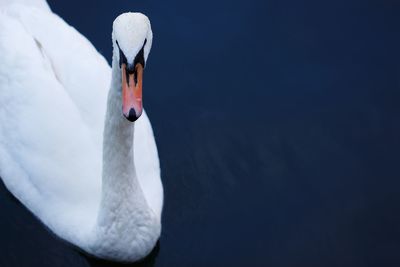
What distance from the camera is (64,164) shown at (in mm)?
5953

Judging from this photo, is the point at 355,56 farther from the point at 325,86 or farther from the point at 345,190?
the point at 345,190

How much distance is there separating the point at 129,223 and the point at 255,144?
5.08 feet

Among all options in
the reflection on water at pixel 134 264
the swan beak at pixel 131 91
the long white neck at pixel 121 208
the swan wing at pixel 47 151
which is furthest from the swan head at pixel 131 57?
the reflection on water at pixel 134 264

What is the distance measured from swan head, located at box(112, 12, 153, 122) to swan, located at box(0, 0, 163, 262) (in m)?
0.60

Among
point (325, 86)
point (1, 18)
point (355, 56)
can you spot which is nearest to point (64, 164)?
point (1, 18)

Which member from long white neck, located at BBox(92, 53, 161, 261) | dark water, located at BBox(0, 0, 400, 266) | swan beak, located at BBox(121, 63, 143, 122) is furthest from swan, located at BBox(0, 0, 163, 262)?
swan beak, located at BBox(121, 63, 143, 122)

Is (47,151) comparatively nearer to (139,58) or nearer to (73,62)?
(73,62)

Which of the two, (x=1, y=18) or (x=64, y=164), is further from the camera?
(x=1, y=18)

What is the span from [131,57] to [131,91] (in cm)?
18

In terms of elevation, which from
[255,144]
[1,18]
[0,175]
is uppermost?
[1,18]

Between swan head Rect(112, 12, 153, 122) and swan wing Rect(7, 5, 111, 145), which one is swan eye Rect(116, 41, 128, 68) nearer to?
swan head Rect(112, 12, 153, 122)

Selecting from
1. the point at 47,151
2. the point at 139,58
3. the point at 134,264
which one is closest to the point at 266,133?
the point at 134,264

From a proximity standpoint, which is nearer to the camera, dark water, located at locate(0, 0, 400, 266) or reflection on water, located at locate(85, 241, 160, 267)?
reflection on water, located at locate(85, 241, 160, 267)

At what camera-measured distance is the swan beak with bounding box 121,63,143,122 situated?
4672mm
